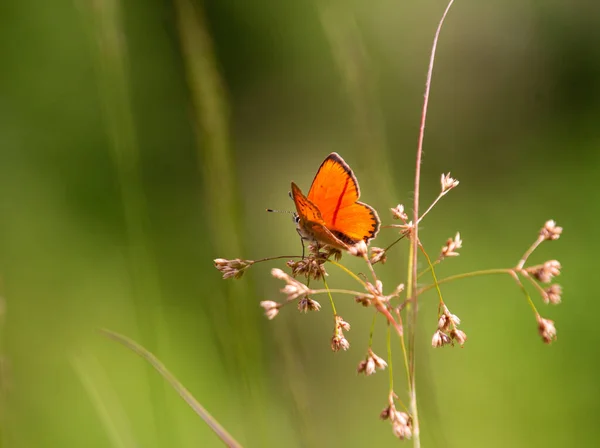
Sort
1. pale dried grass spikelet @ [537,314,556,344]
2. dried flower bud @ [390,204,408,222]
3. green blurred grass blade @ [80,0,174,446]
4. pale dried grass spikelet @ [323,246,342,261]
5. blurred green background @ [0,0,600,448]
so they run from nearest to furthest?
1. pale dried grass spikelet @ [537,314,556,344]
2. dried flower bud @ [390,204,408,222]
3. pale dried grass spikelet @ [323,246,342,261]
4. green blurred grass blade @ [80,0,174,446]
5. blurred green background @ [0,0,600,448]

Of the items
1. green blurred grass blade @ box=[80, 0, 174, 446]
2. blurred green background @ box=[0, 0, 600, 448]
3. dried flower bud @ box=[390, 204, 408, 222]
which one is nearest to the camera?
dried flower bud @ box=[390, 204, 408, 222]

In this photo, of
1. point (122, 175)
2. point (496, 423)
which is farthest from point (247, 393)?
point (496, 423)

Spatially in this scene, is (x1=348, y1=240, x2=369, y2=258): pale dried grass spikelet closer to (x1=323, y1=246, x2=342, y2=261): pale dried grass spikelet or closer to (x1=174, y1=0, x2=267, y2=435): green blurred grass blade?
(x1=323, y1=246, x2=342, y2=261): pale dried grass spikelet

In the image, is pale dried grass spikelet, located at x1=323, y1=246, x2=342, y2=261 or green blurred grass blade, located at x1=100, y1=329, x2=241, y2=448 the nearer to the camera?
green blurred grass blade, located at x1=100, y1=329, x2=241, y2=448

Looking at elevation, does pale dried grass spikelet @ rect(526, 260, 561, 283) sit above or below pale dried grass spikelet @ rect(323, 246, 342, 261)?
below

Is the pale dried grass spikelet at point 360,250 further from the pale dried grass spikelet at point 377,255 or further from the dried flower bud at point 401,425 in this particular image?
the dried flower bud at point 401,425

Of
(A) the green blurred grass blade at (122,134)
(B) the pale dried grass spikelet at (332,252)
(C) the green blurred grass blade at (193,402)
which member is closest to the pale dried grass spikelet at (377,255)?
(B) the pale dried grass spikelet at (332,252)

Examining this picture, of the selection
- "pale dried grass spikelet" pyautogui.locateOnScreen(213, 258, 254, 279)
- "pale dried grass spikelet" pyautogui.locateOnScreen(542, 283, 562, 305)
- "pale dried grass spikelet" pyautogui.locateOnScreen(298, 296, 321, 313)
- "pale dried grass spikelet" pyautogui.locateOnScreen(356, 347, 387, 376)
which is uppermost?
"pale dried grass spikelet" pyautogui.locateOnScreen(213, 258, 254, 279)

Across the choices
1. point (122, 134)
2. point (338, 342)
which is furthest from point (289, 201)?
point (338, 342)

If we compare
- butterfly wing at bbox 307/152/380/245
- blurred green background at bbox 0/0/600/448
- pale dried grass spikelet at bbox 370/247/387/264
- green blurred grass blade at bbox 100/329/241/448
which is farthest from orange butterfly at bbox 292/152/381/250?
blurred green background at bbox 0/0/600/448
